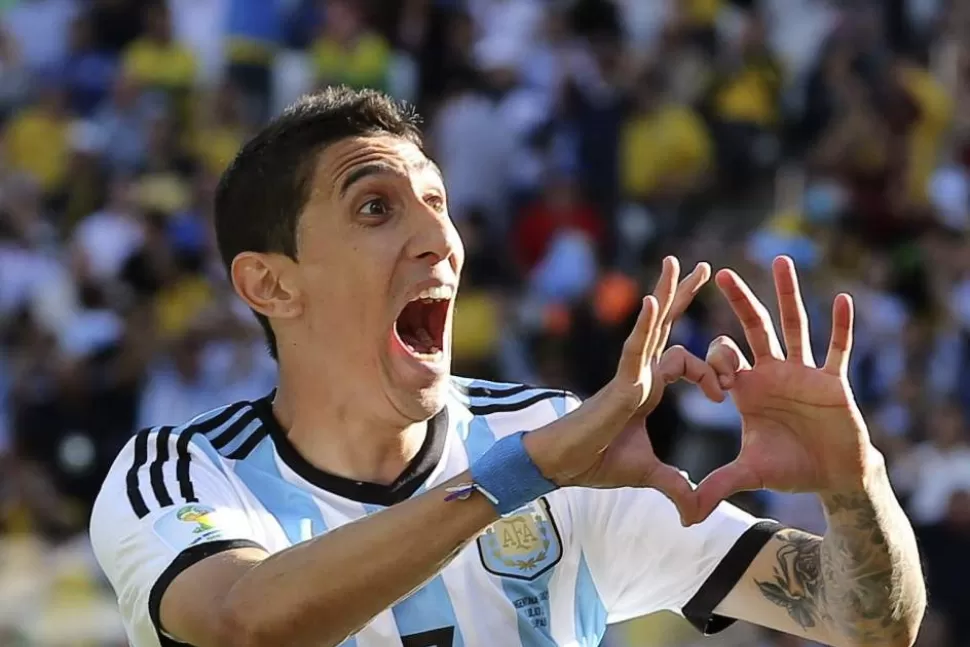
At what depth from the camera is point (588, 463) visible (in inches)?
136

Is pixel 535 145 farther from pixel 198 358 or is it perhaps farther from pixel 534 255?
pixel 198 358

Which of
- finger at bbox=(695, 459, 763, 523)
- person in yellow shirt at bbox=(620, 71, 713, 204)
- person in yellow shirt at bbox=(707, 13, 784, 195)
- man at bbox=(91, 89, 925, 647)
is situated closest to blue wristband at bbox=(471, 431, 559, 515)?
man at bbox=(91, 89, 925, 647)

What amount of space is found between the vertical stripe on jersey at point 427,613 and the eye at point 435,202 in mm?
750

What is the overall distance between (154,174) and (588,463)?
10094 mm

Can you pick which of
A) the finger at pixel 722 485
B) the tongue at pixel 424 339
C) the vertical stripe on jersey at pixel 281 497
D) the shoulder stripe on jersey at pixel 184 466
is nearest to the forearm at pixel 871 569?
the finger at pixel 722 485

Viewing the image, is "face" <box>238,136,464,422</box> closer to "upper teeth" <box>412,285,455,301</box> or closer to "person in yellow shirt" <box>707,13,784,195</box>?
"upper teeth" <box>412,285,455,301</box>

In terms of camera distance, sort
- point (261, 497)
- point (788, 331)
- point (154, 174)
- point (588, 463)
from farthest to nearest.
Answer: point (154, 174), point (261, 497), point (788, 331), point (588, 463)

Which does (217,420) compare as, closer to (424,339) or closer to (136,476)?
(136,476)

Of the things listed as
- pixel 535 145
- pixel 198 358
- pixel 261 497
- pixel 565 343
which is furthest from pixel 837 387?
pixel 535 145

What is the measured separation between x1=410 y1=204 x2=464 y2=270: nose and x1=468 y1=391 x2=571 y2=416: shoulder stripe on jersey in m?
0.45

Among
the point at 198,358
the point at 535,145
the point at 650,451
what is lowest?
the point at 198,358

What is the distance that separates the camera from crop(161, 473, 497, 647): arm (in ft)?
11.2

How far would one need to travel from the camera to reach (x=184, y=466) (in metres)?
4.18

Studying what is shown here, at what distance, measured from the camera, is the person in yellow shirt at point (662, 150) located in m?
12.1
